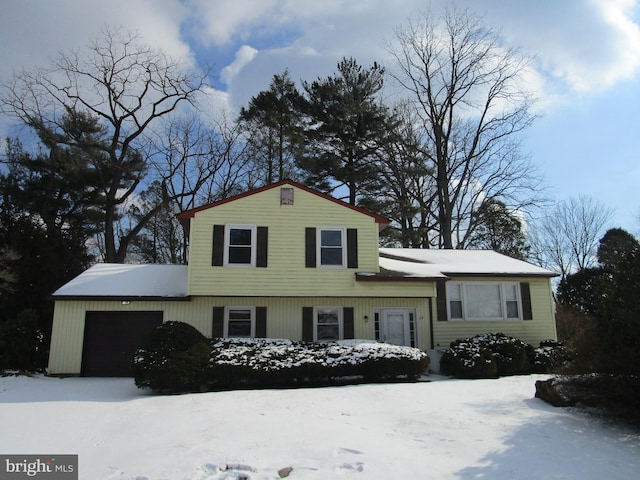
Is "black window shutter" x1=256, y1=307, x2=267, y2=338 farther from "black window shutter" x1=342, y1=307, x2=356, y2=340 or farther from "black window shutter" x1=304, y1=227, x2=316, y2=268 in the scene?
"black window shutter" x1=342, y1=307, x2=356, y2=340

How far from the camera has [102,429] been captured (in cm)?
747

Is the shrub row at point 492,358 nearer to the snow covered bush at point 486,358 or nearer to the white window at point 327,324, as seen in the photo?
the snow covered bush at point 486,358

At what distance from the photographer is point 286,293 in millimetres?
16078

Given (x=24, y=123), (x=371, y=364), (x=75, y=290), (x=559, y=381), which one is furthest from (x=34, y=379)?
(x=24, y=123)

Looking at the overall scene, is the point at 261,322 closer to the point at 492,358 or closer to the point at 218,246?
the point at 218,246

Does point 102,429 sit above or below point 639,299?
below

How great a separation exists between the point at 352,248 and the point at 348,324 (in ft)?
8.90

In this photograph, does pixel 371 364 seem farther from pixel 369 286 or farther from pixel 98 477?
pixel 98 477

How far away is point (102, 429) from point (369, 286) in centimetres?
1039

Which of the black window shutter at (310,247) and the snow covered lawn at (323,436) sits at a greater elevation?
the black window shutter at (310,247)

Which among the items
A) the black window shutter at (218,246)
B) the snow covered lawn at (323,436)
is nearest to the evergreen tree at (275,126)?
the black window shutter at (218,246)

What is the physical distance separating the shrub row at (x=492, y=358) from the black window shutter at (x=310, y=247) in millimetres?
5369

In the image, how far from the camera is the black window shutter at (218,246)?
1595cm

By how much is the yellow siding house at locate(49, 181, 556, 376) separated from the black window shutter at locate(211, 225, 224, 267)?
34 millimetres
